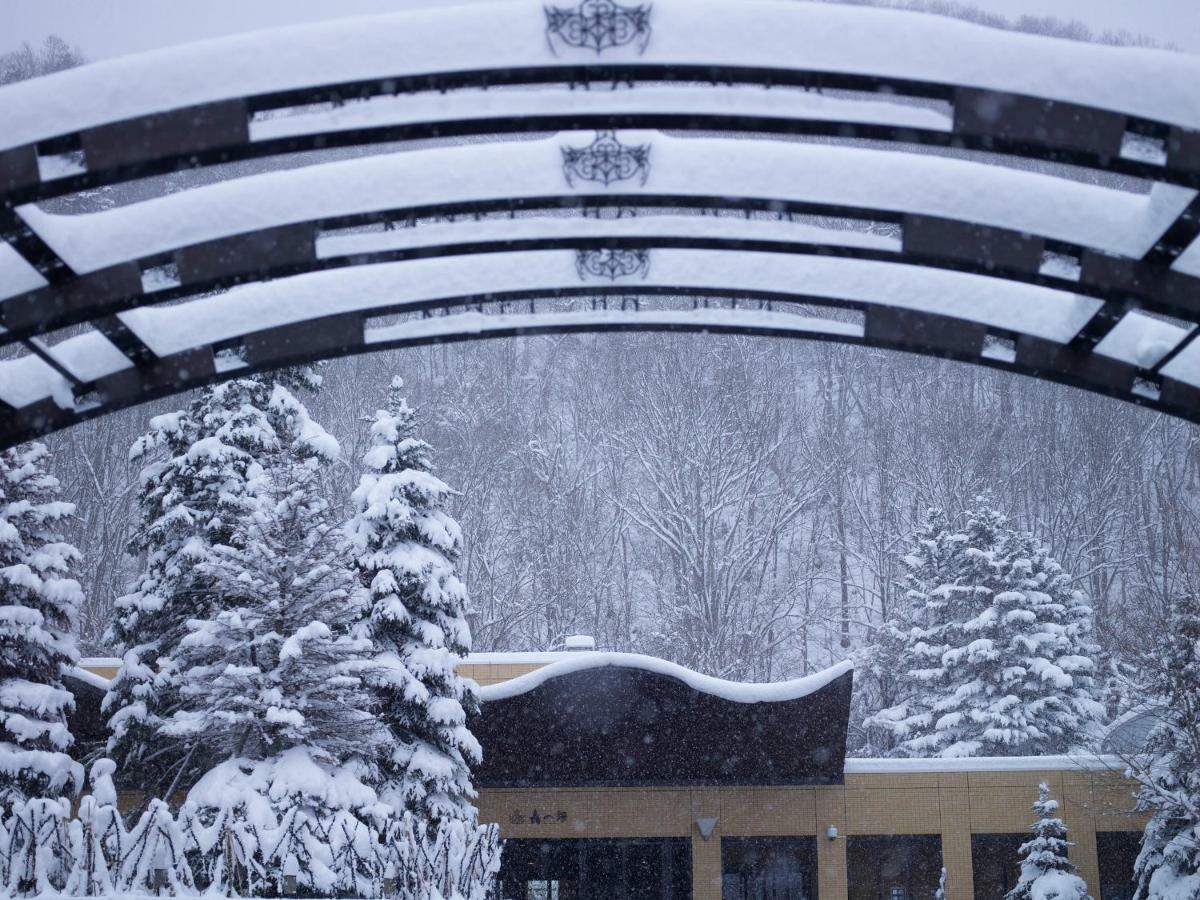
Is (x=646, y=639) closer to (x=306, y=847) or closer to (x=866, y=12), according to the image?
(x=306, y=847)

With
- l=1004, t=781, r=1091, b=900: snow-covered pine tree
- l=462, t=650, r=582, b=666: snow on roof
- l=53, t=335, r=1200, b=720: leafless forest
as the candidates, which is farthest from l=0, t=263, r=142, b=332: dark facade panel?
l=53, t=335, r=1200, b=720: leafless forest

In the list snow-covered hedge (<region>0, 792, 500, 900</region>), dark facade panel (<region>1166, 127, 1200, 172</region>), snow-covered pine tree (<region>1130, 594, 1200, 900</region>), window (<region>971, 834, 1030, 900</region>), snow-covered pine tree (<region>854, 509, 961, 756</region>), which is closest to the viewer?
dark facade panel (<region>1166, 127, 1200, 172</region>)

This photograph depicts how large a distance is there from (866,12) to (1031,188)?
4.99ft

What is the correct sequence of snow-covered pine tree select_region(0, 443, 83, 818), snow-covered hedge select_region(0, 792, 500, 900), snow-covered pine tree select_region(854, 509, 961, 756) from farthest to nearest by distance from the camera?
snow-covered pine tree select_region(854, 509, 961, 756)
snow-covered pine tree select_region(0, 443, 83, 818)
snow-covered hedge select_region(0, 792, 500, 900)

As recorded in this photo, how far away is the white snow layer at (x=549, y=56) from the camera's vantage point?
6430 millimetres

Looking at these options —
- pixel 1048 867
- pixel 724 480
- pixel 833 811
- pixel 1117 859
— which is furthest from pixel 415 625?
pixel 724 480

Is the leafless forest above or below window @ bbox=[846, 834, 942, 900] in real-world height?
above

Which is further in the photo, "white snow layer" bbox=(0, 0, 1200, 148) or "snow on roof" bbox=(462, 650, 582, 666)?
"snow on roof" bbox=(462, 650, 582, 666)

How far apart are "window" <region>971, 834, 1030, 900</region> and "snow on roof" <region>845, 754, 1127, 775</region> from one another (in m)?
1.38

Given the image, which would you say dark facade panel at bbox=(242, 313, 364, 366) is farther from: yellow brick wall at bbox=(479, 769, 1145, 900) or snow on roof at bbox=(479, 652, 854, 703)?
yellow brick wall at bbox=(479, 769, 1145, 900)

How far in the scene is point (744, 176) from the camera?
7.42 meters

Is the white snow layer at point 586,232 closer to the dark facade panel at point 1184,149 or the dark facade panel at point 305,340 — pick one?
the dark facade panel at point 305,340

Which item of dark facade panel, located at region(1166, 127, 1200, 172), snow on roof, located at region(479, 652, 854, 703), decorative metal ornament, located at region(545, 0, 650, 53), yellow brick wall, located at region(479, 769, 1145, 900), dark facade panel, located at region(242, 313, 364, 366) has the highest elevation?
decorative metal ornament, located at region(545, 0, 650, 53)

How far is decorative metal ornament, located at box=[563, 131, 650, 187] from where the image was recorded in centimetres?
740
